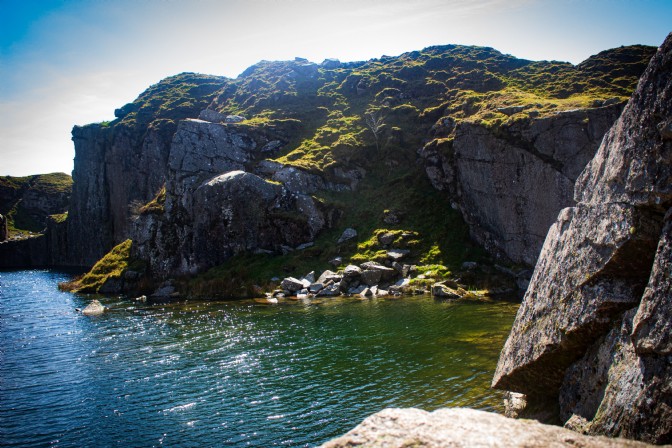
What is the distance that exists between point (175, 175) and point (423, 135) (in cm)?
4941

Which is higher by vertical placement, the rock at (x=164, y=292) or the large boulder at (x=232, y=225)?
the large boulder at (x=232, y=225)

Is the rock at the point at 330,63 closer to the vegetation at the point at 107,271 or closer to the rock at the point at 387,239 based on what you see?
the vegetation at the point at 107,271

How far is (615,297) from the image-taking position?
995cm

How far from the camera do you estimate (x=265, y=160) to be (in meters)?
75.8

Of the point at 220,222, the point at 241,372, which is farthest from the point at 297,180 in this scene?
the point at 241,372

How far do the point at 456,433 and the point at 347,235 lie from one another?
56966 millimetres

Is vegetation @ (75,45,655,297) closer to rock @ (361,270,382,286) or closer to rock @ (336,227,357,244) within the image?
rock @ (336,227,357,244)

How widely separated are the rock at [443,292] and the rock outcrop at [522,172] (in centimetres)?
1026

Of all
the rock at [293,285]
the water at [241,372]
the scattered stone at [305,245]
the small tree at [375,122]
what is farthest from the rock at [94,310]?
the small tree at [375,122]

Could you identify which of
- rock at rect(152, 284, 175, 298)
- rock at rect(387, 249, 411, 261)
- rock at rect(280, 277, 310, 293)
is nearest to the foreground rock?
rock at rect(280, 277, 310, 293)

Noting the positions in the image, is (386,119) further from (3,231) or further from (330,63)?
(3,231)

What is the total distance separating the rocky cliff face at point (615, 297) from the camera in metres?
8.17

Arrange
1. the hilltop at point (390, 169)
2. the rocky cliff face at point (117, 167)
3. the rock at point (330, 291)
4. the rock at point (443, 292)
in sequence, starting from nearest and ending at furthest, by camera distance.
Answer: the rock at point (443, 292) < the hilltop at point (390, 169) < the rock at point (330, 291) < the rocky cliff face at point (117, 167)

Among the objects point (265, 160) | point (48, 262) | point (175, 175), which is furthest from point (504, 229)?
point (48, 262)
